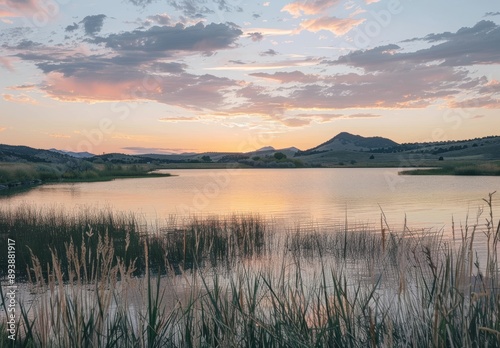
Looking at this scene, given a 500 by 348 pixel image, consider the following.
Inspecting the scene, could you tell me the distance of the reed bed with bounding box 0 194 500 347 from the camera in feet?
12.0

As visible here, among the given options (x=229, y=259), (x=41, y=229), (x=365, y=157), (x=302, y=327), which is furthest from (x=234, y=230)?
(x=365, y=157)

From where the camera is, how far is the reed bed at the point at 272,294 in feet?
12.0

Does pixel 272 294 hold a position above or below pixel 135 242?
above

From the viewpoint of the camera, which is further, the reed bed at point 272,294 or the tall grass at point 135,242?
the tall grass at point 135,242

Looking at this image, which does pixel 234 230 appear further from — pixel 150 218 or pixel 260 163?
pixel 260 163

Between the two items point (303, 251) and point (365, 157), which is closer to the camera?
point (303, 251)

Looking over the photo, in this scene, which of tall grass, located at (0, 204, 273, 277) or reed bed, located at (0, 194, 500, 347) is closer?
reed bed, located at (0, 194, 500, 347)

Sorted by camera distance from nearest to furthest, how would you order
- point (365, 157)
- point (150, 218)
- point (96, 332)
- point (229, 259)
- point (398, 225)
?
point (96, 332) < point (229, 259) < point (398, 225) < point (150, 218) < point (365, 157)

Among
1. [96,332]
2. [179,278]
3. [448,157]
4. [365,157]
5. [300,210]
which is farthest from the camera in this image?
[365,157]

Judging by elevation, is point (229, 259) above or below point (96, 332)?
below

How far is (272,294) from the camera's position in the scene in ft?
16.9

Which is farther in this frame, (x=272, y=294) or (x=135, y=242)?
(x=135, y=242)

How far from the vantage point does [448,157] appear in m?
104

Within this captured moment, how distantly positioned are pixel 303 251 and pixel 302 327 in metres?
8.22
